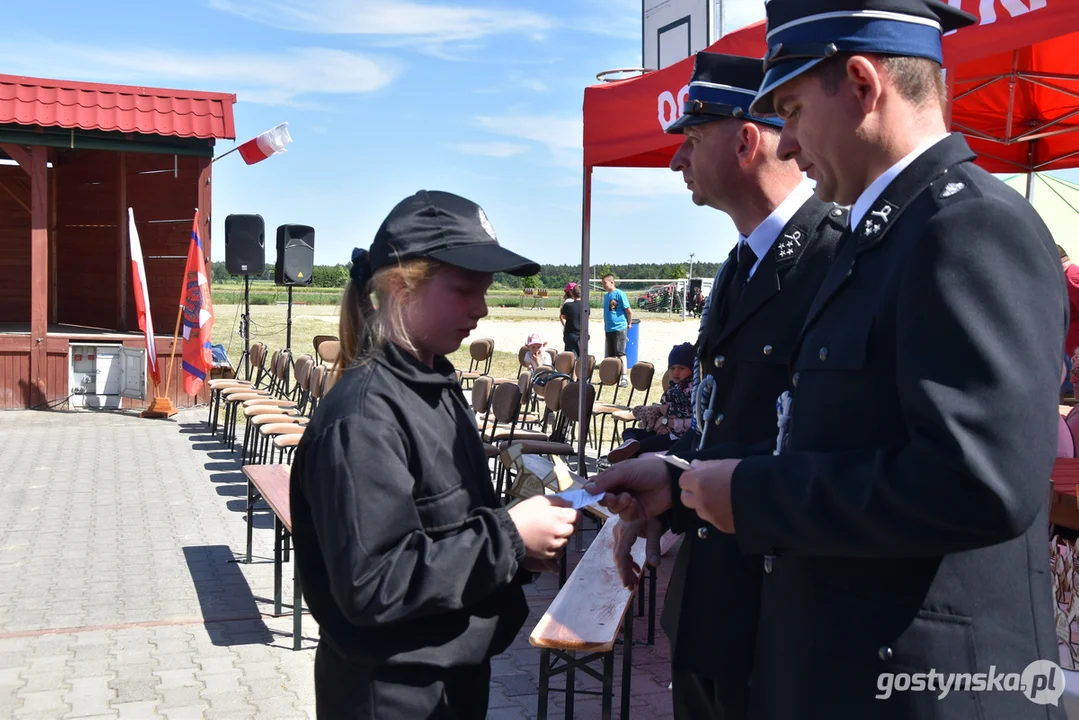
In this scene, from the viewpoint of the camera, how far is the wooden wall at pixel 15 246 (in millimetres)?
15594

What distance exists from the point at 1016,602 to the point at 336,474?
103 cm

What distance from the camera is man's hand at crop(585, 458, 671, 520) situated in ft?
6.26

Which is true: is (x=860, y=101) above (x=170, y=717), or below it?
above

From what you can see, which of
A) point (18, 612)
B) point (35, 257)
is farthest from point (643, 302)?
point (18, 612)

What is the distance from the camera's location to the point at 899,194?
1.39 m

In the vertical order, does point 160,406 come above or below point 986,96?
below

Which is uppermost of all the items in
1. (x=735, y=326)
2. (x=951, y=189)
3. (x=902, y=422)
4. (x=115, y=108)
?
(x=115, y=108)

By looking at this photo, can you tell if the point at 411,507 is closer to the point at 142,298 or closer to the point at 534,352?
the point at 534,352

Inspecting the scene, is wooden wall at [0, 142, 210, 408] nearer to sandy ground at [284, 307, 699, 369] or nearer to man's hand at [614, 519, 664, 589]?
sandy ground at [284, 307, 699, 369]

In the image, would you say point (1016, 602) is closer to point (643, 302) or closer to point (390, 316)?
point (390, 316)

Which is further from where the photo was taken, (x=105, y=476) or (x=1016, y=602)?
(x=105, y=476)

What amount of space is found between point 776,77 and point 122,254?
15088mm

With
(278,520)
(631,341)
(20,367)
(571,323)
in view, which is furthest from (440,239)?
(631,341)

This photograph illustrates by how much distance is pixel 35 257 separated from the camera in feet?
41.5
